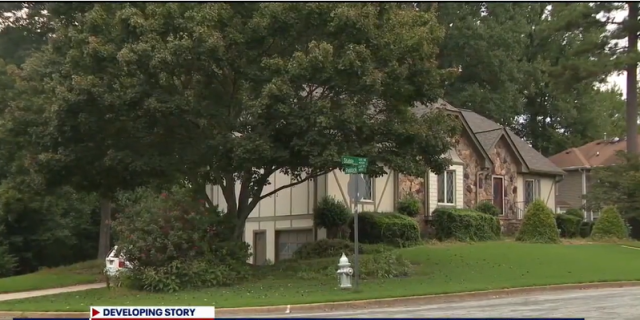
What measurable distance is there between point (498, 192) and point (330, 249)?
1309 cm

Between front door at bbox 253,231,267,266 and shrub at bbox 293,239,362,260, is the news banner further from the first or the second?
front door at bbox 253,231,267,266

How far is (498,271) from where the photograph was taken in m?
22.4

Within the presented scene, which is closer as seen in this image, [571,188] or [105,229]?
[105,229]

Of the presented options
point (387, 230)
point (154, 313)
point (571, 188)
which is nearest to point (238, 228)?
point (387, 230)

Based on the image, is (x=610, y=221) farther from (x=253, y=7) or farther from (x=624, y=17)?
(x=253, y=7)

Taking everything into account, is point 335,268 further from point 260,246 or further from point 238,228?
point 260,246

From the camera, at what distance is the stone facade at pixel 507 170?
37438 mm

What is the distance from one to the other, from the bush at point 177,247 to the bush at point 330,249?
476 cm

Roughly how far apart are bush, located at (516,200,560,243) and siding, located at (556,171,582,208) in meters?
23.3

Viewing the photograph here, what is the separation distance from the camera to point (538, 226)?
30.4 meters

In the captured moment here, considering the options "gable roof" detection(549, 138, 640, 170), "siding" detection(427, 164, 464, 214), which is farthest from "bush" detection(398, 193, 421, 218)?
"gable roof" detection(549, 138, 640, 170)

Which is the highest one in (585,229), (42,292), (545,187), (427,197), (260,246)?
(545,187)

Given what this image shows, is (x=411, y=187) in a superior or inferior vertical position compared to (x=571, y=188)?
inferior

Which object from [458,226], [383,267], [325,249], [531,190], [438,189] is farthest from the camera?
[531,190]
